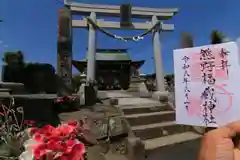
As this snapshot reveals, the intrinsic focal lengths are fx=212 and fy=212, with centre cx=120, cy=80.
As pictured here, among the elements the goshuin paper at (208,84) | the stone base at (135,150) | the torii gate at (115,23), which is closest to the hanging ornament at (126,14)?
the torii gate at (115,23)

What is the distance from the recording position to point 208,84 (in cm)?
125

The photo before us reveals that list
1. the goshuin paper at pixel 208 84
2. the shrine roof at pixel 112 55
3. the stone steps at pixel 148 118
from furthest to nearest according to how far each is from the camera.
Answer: the shrine roof at pixel 112 55 < the stone steps at pixel 148 118 < the goshuin paper at pixel 208 84

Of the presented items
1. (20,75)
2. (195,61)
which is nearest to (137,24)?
(20,75)

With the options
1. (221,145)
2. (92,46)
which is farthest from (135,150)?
(92,46)

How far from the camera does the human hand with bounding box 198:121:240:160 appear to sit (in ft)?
3.15

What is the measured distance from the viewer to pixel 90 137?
91 centimetres

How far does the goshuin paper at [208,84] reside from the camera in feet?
3.71

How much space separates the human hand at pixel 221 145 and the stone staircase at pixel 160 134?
3.27 m

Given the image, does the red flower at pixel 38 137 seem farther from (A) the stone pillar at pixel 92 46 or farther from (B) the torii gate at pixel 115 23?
(A) the stone pillar at pixel 92 46

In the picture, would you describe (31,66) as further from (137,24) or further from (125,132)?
(125,132)

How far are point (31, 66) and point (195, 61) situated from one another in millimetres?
9989

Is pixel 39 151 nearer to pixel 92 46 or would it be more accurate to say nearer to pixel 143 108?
pixel 143 108

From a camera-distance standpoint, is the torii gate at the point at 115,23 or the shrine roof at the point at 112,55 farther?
the shrine roof at the point at 112,55

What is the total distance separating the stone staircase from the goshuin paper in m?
3.07
